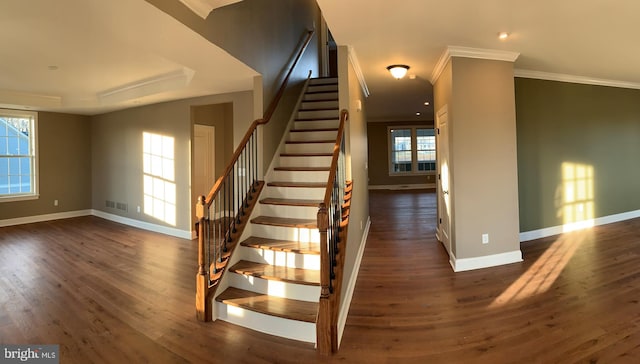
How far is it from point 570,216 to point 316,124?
4.64 m

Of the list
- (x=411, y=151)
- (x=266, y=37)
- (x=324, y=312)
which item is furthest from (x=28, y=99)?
(x=411, y=151)

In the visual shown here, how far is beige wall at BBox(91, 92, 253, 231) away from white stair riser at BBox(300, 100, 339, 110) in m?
0.93

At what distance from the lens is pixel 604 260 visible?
147 inches

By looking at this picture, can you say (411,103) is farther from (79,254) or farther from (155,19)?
(79,254)

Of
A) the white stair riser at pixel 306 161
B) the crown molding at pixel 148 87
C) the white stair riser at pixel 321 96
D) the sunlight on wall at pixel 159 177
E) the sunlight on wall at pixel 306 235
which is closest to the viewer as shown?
the sunlight on wall at pixel 306 235

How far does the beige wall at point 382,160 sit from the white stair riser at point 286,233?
8.83 meters

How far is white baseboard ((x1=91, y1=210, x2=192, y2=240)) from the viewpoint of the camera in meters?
5.43

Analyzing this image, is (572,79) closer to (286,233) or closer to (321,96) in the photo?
(321,96)

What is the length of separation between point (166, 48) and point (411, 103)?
5925 mm

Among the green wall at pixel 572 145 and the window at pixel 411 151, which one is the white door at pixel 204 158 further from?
the window at pixel 411 151

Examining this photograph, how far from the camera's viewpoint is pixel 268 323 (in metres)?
2.37

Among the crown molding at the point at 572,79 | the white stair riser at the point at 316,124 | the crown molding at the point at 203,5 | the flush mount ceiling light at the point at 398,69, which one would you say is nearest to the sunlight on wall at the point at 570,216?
the crown molding at the point at 572,79

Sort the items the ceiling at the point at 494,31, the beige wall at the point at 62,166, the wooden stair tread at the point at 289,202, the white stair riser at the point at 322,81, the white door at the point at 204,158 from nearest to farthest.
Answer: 1. the ceiling at the point at 494,31
2. the wooden stair tread at the point at 289,202
3. the white stair riser at the point at 322,81
4. the white door at the point at 204,158
5. the beige wall at the point at 62,166

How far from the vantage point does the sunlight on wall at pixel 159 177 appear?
5.63 meters
